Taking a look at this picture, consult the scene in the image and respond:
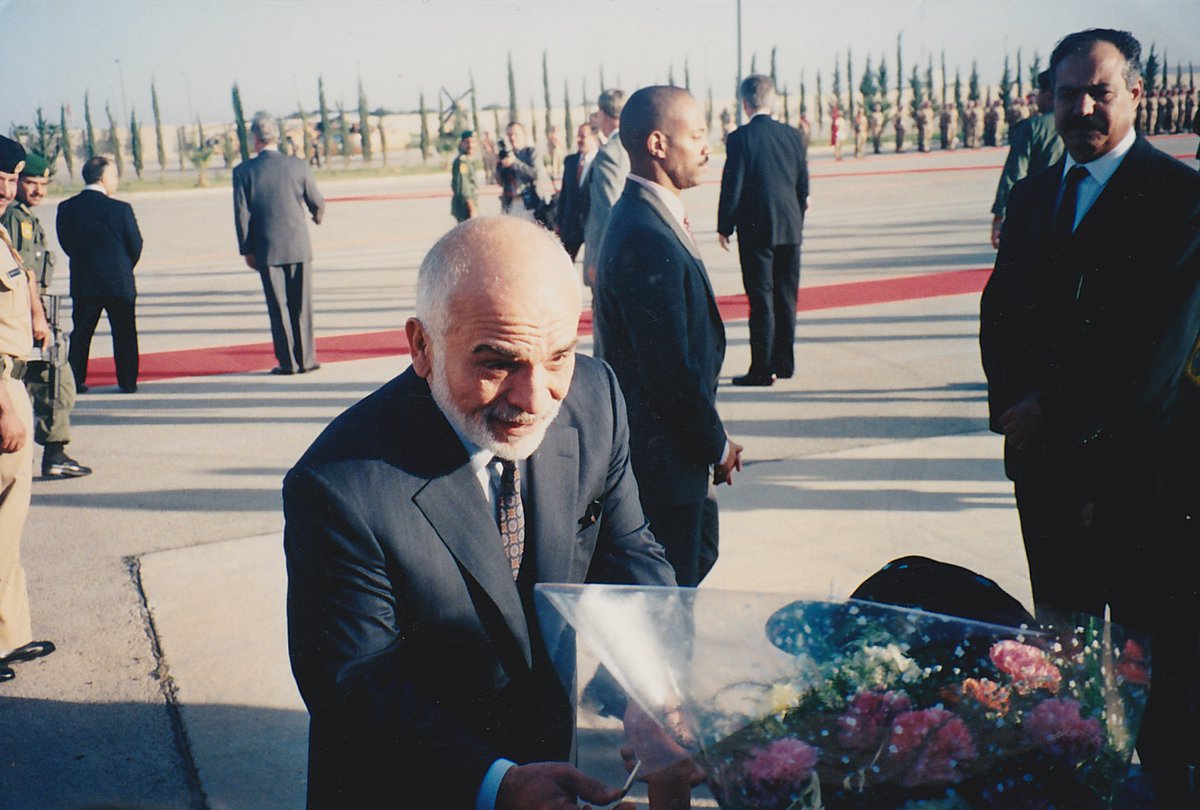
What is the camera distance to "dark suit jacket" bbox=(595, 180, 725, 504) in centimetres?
309

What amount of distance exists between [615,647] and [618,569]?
2.31 ft

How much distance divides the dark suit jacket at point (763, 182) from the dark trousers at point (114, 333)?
15.1 feet

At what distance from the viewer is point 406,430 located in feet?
5.83

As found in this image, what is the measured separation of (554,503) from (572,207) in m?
6.61

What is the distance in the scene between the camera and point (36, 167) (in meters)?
5.95

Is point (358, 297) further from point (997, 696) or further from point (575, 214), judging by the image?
point (997, 696)

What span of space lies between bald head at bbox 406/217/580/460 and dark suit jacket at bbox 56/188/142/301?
7.04 metres

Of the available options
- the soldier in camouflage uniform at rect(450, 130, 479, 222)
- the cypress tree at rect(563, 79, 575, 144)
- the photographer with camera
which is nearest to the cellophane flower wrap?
the photographer with camera

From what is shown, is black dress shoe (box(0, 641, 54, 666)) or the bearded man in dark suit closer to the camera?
the bearded man in dark suit

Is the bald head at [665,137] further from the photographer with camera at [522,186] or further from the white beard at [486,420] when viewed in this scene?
the photographer with camera at [522,186]

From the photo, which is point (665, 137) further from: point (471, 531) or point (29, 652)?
point (29, 652)

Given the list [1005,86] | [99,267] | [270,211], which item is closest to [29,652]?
[99,267]

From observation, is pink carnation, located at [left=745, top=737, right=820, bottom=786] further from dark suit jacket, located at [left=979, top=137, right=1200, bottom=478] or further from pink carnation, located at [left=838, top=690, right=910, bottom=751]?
dark suit jacket, located at [left=979, top=137, right=1200, bottom=478]

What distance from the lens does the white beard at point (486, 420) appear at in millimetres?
1724
